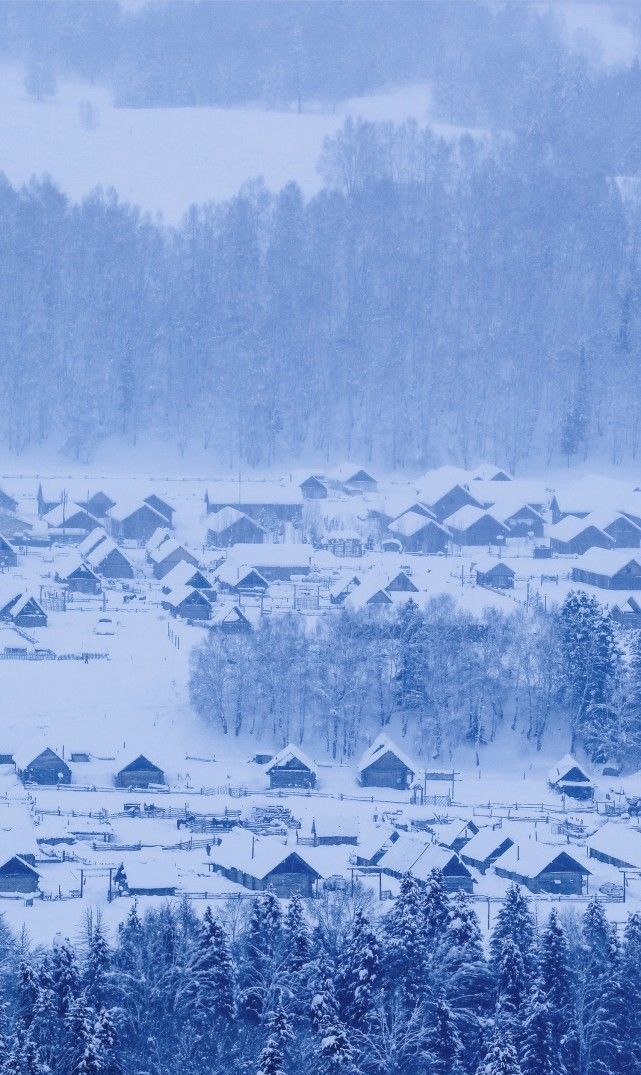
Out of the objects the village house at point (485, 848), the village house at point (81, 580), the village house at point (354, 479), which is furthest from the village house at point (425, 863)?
the village house at point (354, 479)

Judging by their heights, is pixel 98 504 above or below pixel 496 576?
below

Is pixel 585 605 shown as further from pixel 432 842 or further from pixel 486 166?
pixel 486 166

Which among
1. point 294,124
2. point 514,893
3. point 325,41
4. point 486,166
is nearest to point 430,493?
point 486,166

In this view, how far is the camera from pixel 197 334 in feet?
265

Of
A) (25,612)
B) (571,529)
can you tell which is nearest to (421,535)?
(571,529)

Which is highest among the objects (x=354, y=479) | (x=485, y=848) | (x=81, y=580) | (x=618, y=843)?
(x=81, y=580)

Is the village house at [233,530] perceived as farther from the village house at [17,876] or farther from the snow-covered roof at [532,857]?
the village house at [17,876]

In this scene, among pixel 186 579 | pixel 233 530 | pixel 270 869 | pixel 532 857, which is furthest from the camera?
pixel 233 530

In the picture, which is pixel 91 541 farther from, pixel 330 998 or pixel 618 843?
pixel 330 998

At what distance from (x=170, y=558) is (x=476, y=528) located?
10579 mm

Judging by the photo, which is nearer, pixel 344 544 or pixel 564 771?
pixel 564 771

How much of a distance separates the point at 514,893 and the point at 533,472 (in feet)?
152

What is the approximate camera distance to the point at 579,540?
57.3m

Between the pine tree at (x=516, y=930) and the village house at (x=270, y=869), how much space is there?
4.16m
